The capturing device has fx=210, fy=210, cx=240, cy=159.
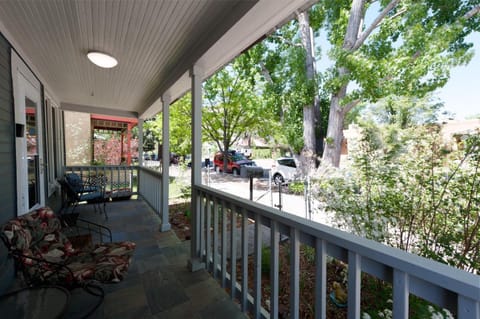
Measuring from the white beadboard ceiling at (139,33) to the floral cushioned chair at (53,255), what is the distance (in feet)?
5.86

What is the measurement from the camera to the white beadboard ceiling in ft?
5.39

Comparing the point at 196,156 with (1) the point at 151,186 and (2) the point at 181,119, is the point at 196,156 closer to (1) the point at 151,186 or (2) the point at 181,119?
(1) the point at 151,186

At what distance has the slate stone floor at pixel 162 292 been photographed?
1758 mm

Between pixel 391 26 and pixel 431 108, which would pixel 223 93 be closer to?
pixel 391 26

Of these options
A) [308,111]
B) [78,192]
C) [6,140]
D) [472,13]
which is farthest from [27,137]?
[472,13]

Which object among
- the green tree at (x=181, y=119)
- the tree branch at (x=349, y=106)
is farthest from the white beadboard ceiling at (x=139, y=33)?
the green tree at (x=181, y=119)

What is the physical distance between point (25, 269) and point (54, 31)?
2161 millimetres

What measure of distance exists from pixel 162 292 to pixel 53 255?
3.39 feet

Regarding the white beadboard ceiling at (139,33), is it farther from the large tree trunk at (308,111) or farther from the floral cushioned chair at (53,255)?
the large tree trunk at (308,111)

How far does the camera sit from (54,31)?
208 cm

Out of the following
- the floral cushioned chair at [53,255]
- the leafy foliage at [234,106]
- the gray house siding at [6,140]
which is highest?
the leafy foliage at [234,106]

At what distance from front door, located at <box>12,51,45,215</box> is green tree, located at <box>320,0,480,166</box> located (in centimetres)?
437

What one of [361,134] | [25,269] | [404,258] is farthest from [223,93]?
[404,258]

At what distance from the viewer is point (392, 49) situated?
4359 mm
